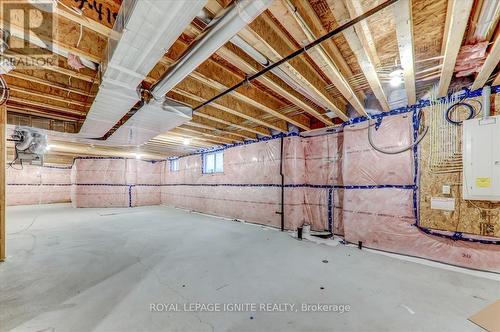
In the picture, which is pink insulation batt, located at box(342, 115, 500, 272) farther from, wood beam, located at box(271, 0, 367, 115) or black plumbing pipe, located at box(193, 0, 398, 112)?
black plumbing pipe, located at box(193, 0, 398, 112)

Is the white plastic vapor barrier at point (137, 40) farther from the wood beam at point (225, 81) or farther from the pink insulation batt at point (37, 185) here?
the pink insulation batt at point (37, 185)

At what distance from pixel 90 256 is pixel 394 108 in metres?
5.36

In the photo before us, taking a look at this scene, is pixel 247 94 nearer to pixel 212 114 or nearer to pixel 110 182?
pixel 212 114

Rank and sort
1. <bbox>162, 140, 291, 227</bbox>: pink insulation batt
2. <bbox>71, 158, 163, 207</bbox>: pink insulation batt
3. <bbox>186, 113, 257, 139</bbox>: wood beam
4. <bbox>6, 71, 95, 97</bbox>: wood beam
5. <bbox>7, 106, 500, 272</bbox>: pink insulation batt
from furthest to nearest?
<bbox>71, 158, 163, 207</bbox>: pink insulation batt, <bbox>162, 140, 291, 227</bbox>: pink insulation batt, <bbox>186, 113, 257, 139</bbox>: wood beam, <bbox>7, 106, 500, 272</bbox>: pink insulation batt, <bbox>6, 71, 95, 97</bbox>: wood beam

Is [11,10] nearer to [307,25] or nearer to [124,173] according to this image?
[307,25]

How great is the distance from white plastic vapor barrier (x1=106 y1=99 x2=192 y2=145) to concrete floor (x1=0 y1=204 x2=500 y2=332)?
2.11 m

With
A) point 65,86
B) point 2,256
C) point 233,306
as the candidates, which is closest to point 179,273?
point 233,306

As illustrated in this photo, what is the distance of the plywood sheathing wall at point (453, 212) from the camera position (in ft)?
8.33

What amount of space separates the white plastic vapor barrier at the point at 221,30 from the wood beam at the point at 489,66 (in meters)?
2.12

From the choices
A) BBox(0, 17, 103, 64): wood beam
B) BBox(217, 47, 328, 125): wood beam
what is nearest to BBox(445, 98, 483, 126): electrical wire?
BBox(217, 47, 328, 125): wood beam

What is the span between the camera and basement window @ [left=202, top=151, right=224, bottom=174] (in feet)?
22.4

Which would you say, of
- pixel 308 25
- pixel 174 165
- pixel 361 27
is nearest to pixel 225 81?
pixel 308 25

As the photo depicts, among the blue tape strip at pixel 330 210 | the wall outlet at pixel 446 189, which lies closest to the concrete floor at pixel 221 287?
the blue tape strip at pixel 330 210

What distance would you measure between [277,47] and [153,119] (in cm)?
225
